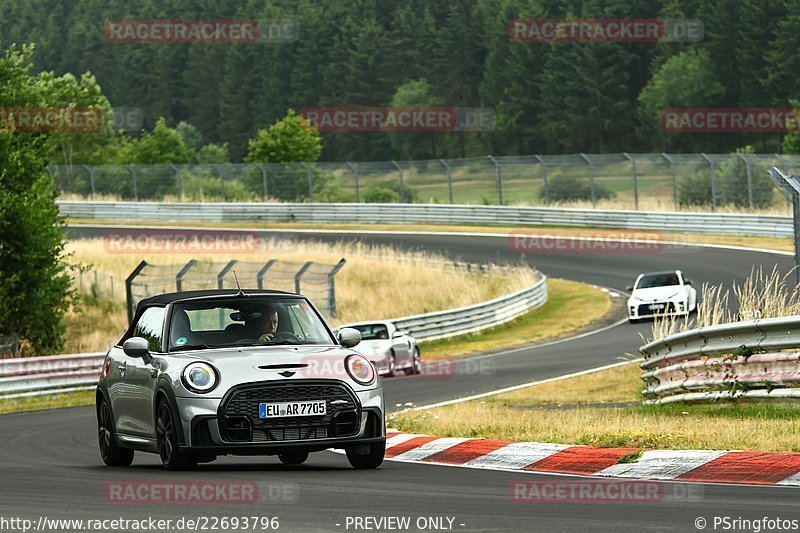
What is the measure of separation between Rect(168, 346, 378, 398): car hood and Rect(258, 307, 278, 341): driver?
1.42 ft

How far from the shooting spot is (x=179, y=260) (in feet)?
140

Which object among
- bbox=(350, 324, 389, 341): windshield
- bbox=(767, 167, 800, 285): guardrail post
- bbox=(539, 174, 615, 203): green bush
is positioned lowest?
bbox=(350, 324, 389, 341): windshield

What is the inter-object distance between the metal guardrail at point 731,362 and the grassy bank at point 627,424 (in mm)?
167

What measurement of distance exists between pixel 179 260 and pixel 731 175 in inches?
976

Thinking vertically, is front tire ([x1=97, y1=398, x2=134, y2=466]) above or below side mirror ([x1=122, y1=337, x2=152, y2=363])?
below

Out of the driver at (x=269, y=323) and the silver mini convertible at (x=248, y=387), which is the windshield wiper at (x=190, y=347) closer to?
the silver mini convertible at (x=248, y=387)

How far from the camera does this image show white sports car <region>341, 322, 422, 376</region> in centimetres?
2748

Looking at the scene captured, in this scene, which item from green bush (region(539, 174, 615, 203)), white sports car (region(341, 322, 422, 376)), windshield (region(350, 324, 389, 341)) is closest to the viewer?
white sports car (region(341, 322, 422, 376))

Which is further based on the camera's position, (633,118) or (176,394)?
(633,118)

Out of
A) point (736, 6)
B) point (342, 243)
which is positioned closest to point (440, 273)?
point (342, 243)

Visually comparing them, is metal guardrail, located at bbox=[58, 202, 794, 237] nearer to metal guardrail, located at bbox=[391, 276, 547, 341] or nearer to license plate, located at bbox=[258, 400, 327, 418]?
metal guardrail, located at bbox=[391, 276, 547, 341]

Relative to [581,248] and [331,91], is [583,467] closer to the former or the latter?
→ [581,248]

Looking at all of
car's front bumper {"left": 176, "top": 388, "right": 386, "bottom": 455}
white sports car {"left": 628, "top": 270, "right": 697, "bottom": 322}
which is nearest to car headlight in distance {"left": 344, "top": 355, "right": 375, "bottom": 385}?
car's front bumper {"left": 176, "top": 388, "right": 386, "bottom": 455}

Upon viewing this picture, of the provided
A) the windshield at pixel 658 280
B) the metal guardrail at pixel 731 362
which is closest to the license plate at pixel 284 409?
the metal guardrail at pixel 731 362
